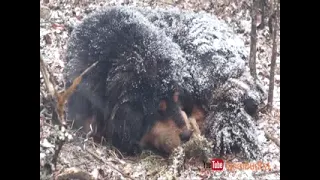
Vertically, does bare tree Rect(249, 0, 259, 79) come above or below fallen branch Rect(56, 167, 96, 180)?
above

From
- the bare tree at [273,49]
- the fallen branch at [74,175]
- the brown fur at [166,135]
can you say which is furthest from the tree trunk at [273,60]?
the fallen branch at [74,175]

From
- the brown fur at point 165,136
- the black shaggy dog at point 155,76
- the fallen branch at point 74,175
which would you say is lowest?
the fallen branch at point 74,175

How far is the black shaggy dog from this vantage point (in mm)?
2336

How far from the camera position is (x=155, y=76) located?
233 centimetres

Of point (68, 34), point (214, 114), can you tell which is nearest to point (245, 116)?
point (214, 114)

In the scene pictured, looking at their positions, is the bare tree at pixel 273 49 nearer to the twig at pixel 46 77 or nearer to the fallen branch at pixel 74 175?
the fallen branch at pixel 74 175

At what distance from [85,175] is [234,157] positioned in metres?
0.73

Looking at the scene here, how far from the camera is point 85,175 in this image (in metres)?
2.34

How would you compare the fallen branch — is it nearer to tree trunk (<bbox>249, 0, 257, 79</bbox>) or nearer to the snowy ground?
the snowy ground

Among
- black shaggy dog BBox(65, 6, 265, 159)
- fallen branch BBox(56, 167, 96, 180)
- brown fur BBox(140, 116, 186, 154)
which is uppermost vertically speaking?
black shaggy dog BBox(65, 6, 265, 159)

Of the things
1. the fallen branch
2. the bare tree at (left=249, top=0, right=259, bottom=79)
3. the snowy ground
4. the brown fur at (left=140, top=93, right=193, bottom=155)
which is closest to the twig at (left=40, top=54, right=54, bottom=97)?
the snowy ground

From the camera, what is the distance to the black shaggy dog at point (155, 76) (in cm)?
234

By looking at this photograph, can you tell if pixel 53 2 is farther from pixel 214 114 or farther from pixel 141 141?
pixel 214 114

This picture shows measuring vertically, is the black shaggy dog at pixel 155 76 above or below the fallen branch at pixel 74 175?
above
